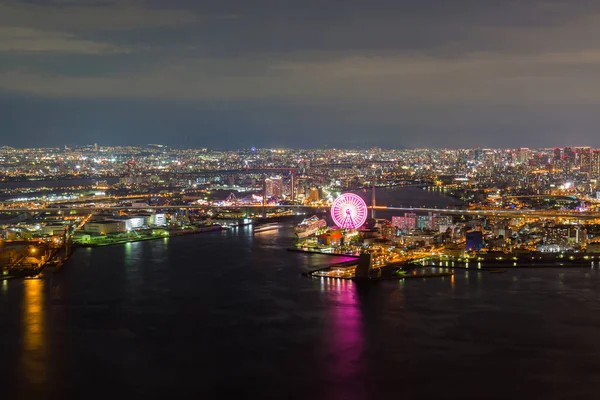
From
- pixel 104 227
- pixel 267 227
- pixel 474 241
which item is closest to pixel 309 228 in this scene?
pixel 267 227

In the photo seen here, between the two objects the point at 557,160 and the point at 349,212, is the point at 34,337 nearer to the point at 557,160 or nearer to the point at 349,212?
the point at 349,212

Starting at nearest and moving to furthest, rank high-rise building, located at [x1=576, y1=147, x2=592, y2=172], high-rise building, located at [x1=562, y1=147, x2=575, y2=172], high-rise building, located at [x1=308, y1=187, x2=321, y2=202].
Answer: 1. high-rise building, located at [x1=308, y1=187, x2=321, y2=202]
2. high-rise building, located at [x1=576, y1=147, x2=592, y2=172]
3. high-rise building, located at [x1=562, y1=147, x2=575, y2=172]

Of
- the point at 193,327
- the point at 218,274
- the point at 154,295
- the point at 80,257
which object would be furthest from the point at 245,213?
the point at 193,327

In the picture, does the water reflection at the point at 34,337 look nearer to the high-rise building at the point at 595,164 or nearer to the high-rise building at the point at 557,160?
the high-rise building at the point at 595,164

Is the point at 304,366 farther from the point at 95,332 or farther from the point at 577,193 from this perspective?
the point at 577,193

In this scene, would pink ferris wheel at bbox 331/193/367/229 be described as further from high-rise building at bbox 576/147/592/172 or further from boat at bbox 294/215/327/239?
high-rise building at bbox 576/147/592/172

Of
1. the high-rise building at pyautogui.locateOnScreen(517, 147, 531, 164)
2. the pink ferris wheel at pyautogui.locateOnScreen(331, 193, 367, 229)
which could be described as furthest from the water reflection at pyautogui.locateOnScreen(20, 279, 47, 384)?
the high-rise building at pyautogui.locateOnScreen(517, 147, 531, 164)

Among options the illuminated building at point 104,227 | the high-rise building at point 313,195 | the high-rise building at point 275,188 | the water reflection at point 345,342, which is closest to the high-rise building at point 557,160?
the high-rise building at point 275,188
